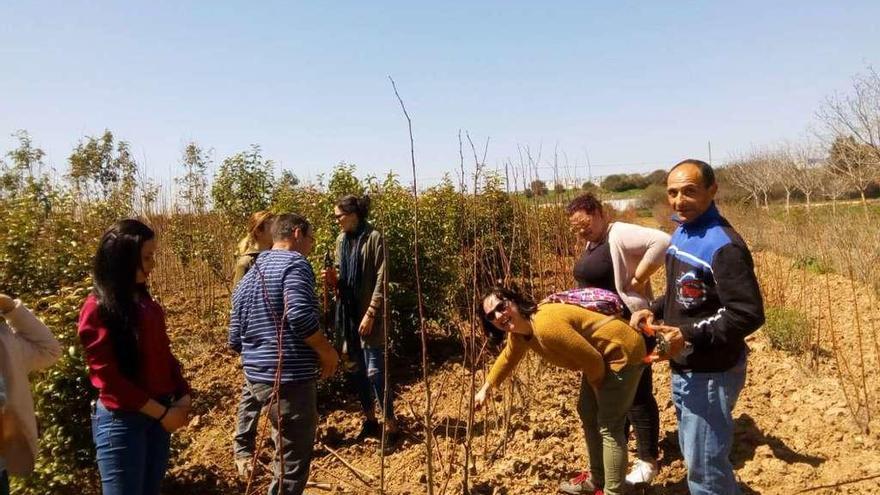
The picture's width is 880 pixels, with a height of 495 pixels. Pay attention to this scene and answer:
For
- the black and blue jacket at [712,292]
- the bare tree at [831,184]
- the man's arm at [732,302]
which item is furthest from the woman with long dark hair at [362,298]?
the bare tree at [831,184]

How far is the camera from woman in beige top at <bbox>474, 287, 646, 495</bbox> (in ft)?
7.43

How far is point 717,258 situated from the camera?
5.73ft

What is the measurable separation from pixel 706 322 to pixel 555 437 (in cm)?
209

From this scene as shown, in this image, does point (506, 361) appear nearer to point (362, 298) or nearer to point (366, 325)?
point (366, 325)

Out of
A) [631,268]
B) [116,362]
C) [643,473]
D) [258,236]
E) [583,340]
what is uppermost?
[258,236]

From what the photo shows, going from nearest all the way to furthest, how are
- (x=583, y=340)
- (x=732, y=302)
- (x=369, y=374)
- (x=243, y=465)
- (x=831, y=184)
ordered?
(x=732, y=302)
(x=583, y=340)
(x=243, y=465)
(x=369, y=374)
(x=831, y=184)

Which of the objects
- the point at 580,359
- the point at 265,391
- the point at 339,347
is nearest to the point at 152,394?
the point at 265,391

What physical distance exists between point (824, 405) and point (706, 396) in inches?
94.6

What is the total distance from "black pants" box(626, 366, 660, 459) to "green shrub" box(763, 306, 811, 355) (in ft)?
7.57

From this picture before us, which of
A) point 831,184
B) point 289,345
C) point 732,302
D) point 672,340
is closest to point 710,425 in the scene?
point 672,340

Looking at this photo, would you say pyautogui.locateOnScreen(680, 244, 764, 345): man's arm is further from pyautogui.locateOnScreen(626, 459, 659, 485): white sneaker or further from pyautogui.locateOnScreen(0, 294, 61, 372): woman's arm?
pyautogui.locateOnScreen(0, 294, 61, 372): woman's arm

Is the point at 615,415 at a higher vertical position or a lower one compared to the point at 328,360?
lower

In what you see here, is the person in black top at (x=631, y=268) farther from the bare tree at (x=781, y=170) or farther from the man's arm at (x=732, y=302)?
the bare tree at (x=781, y=170)

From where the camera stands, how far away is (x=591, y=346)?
7.45 ft
